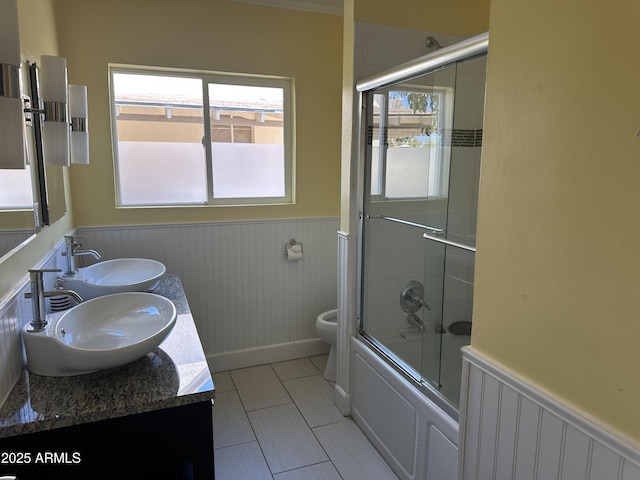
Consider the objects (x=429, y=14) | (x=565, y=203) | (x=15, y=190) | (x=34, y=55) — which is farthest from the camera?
(x=429, y=14)

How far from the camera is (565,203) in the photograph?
41.2 inches

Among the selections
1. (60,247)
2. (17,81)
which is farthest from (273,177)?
(17,81)

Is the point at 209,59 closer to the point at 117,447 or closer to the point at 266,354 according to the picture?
the point at 266,354

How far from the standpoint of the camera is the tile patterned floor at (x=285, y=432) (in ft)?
7.02

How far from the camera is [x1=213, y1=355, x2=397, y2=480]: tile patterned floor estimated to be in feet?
7.02

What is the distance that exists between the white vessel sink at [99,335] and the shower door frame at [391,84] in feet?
3.70

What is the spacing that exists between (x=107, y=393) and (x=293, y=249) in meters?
1.96

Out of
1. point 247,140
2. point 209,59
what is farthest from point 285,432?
point 209,59

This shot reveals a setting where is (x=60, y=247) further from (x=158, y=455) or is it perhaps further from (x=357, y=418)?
(x=357, y=418)

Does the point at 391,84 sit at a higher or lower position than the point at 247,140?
higher

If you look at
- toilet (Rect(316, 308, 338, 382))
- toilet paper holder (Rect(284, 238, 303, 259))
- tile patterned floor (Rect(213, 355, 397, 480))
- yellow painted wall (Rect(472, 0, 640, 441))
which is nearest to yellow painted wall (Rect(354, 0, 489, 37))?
yellow painted wall (Rect(472, 0, 640, 441))

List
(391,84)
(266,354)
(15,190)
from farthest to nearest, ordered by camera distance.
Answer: (266,354) → (391,84) → (15,190)

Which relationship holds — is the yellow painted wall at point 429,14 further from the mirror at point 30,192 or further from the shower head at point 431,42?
the mirror at point 30,192

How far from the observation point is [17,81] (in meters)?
1.24
